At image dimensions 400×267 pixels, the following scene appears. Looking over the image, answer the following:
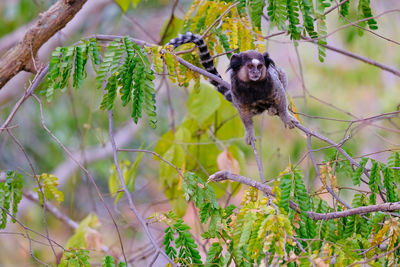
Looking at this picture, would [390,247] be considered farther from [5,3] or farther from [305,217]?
[5,3]

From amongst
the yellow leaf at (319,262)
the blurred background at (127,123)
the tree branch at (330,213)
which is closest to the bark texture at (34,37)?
the tree branch at (330,213)

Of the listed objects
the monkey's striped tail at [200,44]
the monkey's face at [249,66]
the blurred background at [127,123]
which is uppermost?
the monkey's striped tail at [200,44]

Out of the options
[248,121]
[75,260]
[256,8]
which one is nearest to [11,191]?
[75,260]

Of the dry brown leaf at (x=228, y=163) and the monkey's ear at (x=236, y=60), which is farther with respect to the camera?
the dry brown leaf at (x=228, y=163)

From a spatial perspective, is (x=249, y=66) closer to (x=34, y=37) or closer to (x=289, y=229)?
(x=34, y=37)

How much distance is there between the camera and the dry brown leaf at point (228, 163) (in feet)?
12.6

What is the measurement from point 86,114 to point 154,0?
1863 mm

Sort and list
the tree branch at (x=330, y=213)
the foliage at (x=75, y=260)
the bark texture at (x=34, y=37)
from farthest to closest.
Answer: the bark texture at (x=34, y=37) → the foliage at (x=75, y=260) → the tree branch at (x=330, y=213)

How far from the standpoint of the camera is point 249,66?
3.45 meters

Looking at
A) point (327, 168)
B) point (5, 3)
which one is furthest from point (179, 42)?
point (5, 3)

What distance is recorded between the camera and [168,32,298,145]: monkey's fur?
3434mm

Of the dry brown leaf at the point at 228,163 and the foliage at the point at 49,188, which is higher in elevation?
the foliage at the point at 49,188

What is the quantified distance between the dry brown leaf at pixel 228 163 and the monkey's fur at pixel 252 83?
233mm

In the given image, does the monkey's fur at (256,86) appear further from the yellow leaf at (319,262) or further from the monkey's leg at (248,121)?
the yellow leaf at (319,262)
